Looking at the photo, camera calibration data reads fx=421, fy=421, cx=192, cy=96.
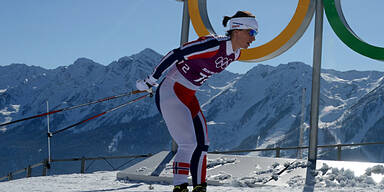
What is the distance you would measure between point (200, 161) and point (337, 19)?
3726mm

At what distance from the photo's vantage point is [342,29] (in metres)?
6.44

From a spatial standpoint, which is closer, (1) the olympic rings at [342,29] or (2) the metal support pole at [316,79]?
(1) the olympic rings at [342,29]

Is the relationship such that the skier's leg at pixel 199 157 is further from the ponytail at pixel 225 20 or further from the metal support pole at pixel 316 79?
the metal support pole at pixel 316 79

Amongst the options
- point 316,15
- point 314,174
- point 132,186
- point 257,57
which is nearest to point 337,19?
point 316,15

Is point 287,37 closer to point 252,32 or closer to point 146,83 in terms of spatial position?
point 252,32

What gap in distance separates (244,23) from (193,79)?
71cm

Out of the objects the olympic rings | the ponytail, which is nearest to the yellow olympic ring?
the olympic rings

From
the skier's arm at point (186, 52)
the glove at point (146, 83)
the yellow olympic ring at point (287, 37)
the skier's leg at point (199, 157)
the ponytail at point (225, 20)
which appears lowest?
the skier's leg at point (199, 157)

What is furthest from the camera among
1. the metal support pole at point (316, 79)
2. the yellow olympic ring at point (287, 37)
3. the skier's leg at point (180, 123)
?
the yellow olympic ring at point (287, 37)

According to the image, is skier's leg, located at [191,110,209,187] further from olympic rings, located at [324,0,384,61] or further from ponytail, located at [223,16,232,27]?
olympic rings, located at [324,0,384,61]

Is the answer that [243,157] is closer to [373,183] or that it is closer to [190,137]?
[373,183]

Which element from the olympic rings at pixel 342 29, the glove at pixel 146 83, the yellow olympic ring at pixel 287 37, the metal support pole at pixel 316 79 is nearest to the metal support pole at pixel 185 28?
the yellow olympic ring at pixel 287 37

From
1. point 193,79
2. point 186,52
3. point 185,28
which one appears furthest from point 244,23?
point 185,28

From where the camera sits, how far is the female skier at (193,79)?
3.85 m
